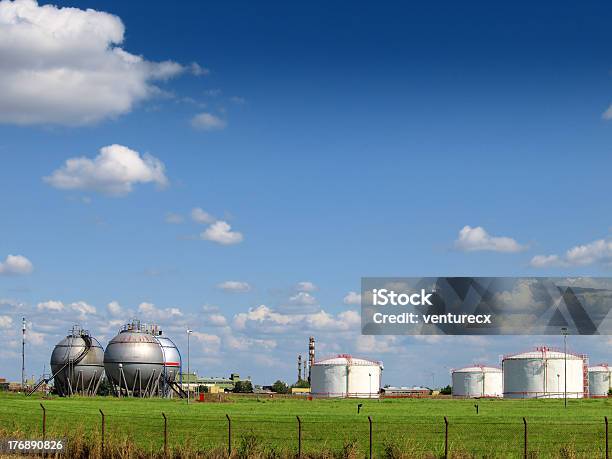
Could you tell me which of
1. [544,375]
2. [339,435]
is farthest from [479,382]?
[339,435]

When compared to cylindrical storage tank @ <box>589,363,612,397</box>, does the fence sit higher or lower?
higher

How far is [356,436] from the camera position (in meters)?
44.1

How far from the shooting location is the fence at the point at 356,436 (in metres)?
33.9

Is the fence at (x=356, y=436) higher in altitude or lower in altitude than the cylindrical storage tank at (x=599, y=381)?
higher

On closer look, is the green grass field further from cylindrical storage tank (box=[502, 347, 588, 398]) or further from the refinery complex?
cylindrical storage tank (box=[502, 347, 588, 398])

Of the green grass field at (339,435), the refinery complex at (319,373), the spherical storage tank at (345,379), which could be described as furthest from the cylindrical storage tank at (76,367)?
the green grass field at (339,435)

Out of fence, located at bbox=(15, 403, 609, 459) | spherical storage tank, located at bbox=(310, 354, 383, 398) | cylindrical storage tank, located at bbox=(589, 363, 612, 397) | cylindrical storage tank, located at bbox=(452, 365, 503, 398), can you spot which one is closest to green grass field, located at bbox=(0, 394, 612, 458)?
fence, located at bbox=(15, 403, 609, 459)

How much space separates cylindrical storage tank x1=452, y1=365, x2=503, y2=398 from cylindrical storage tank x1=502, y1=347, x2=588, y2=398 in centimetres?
1098

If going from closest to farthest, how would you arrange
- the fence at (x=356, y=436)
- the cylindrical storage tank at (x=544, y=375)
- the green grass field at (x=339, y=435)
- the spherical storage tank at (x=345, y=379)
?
the green grass field at (x=339, y=435) → the fence at (x=356, y=436) → the cylindrical storage tank at (x=544, y=375) → the spherical storage tank at (x=345, y=379)

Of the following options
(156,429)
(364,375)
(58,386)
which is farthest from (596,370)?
(156,429)

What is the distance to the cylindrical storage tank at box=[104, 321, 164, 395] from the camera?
4353 inches

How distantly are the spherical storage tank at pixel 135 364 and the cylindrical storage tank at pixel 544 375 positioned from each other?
51401 mm

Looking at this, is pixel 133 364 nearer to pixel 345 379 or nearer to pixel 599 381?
pixel 345 379

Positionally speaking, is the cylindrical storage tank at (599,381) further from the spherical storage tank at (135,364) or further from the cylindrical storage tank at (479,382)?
the spherical storage tank at (135,364)
